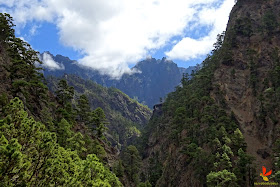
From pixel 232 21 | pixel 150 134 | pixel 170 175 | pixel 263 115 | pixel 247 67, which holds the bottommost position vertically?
pixel 170 175

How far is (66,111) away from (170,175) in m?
33.2

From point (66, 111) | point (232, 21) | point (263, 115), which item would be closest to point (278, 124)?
point (263, 115)

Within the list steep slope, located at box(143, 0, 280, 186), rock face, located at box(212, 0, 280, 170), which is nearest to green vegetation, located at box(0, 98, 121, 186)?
steep slope, located at box(143, 0, 280, 186)

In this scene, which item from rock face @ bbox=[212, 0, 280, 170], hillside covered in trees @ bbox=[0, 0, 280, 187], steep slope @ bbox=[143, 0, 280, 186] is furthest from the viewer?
rock face @ bbox=[212, 0, 280, 170]

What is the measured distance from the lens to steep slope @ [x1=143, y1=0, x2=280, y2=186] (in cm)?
4172

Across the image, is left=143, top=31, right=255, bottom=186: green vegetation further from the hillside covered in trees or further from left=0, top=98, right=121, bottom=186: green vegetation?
left=0, top=98, right=121, bottom=186: green vegetation

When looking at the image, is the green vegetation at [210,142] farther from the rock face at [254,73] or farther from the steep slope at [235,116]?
the rock face at [254,73]

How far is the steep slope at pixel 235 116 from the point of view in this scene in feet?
137

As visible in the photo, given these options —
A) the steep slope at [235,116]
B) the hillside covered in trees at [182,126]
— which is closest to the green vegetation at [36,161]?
the hillside covered in trees at [182,126]

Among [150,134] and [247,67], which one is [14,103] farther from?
[150,134]

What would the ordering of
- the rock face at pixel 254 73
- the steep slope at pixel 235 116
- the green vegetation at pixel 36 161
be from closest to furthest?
the green vegetation at pixel 36 161 < the steep slope at pixel 235 116 < the rock face at pixel 254 73

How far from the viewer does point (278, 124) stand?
4691 centimetres

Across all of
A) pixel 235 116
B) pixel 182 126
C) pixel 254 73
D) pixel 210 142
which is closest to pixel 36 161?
pixel 210 142

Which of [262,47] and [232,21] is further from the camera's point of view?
[232,21]
